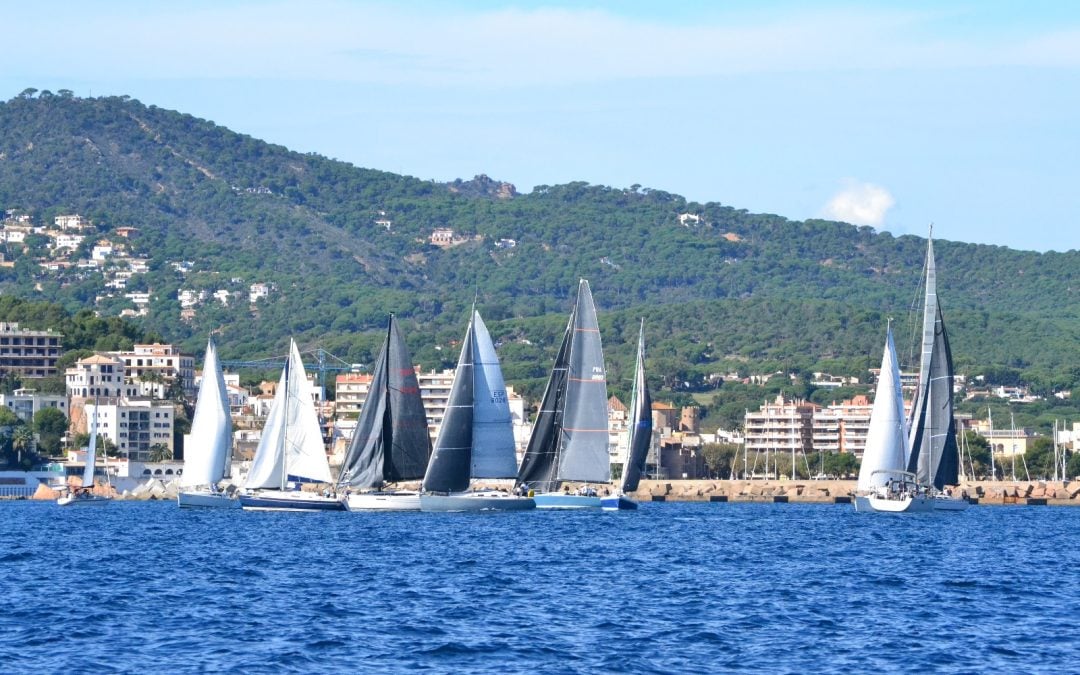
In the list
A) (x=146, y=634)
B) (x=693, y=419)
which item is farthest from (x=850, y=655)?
(x=693, y=419)

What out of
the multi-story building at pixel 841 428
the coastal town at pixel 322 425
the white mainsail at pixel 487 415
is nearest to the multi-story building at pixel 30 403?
the coastal town at pixel 322 425

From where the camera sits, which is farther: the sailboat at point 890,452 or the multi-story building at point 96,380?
the multi-story building at point 96,380

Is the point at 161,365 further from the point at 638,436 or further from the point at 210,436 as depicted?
the point at 638,436

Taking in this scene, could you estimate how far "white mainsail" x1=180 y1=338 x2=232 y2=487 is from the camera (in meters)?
82.6

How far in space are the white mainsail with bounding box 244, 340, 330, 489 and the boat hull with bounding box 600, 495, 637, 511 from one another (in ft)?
33.2

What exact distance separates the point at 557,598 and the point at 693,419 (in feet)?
485

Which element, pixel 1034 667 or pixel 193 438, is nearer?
pixel 1034 667

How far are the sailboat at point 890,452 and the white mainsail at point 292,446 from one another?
21.0m

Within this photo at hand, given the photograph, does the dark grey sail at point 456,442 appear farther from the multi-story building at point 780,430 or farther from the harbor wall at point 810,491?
the multi-story building at point 780,430

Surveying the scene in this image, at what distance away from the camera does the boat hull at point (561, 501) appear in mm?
70875

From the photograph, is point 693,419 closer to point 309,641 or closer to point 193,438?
point 193,438

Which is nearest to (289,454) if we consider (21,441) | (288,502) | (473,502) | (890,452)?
(288,502)

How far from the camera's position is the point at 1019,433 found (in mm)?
161000

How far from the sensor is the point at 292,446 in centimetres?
7200
